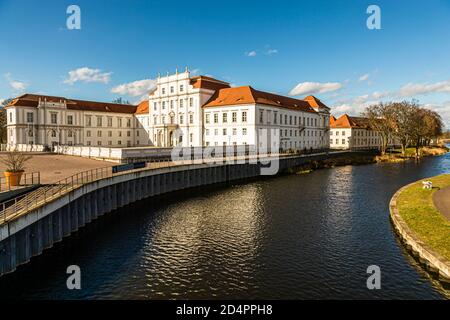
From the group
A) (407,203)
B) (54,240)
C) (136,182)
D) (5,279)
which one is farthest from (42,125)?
(407,203)

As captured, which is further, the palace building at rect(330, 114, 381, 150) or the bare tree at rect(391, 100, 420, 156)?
the palace building at rect(330, 114, 381, 150)

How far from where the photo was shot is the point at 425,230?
793 inches

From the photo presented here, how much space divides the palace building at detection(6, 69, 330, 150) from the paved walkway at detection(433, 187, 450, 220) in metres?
38.9

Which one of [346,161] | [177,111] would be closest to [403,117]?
[346,161]

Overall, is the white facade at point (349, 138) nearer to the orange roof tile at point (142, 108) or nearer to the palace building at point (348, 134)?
the palace building at point (348, 134)

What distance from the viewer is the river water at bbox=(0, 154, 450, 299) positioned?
15398 mm

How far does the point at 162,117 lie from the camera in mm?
80562

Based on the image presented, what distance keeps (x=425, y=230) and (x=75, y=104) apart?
79.8 metres

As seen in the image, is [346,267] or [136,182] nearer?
[346,267]

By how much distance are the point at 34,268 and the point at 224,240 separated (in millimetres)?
11334

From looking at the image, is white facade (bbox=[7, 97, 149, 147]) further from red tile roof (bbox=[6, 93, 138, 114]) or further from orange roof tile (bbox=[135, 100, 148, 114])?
orange roof tile (bbox=[135, 100, 148, 114])

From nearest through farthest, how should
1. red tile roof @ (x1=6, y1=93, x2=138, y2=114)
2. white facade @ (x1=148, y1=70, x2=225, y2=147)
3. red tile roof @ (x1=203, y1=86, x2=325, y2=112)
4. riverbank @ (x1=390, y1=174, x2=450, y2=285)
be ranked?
riverbank @ (x1=390, y1=174, x2=450, y2=285), red tile roof @ (x1=203, y1=86, x2=325, y2=112), red tile roof @ (x1=6, y1=93, x2=138, y2=114), white facade @ (x1=148, y1=70, x2=225, y2=147)

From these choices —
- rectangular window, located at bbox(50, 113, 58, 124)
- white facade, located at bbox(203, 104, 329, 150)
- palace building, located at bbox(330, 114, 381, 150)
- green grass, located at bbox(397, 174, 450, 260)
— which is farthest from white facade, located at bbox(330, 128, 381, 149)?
rectangular window, located at bbox(50, 113, 58, 124)

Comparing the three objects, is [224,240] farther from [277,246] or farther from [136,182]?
[136,182]
